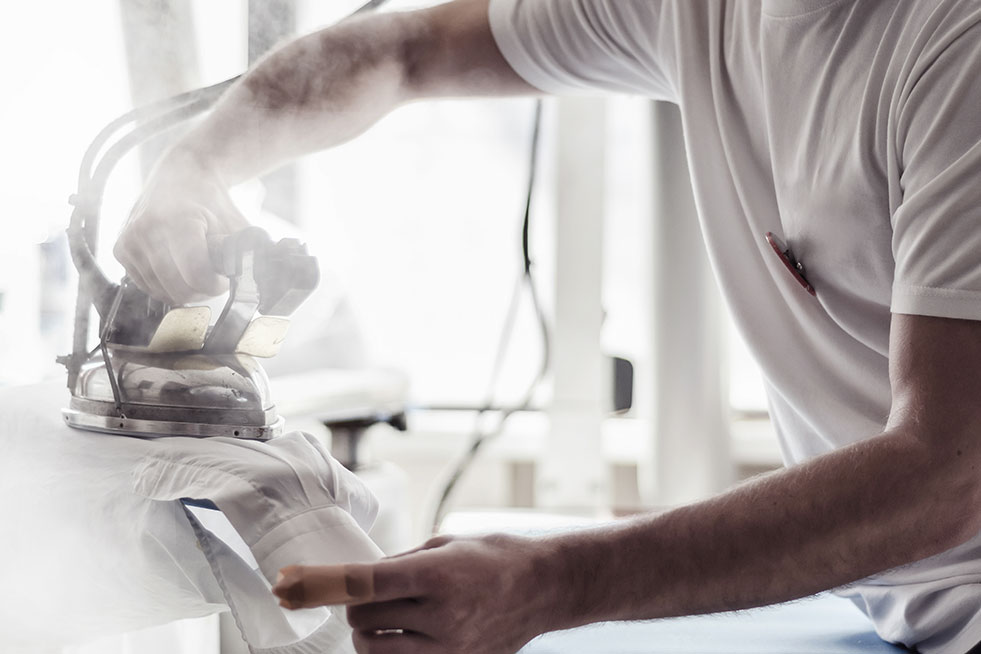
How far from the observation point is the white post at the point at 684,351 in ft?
3.27

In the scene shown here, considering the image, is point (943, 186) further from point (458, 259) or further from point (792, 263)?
point (458, 259)

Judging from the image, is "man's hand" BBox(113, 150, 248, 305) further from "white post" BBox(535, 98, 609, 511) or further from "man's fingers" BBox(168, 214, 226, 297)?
"white post" BBox(535, 98, 609, 511)

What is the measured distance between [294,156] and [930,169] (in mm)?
372

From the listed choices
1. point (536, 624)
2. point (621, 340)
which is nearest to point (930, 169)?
point (536, 624)

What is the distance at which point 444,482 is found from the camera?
0.91 metres

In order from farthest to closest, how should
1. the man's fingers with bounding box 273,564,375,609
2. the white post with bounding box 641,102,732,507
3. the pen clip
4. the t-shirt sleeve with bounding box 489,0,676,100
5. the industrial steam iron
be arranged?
the white post with bounding box 641,102,732,507 → the t-shirt sleeve with bounding box 489,0,676,100 → the pen clip → the industrial steam iron → the man's fingers with bounding box 273,564,375,609

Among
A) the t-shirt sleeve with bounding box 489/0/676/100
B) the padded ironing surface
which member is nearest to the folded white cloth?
the padded ironing surface

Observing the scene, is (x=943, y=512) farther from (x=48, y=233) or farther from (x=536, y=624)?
(x=48, y=233)

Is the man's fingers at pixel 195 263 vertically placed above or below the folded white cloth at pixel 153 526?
above

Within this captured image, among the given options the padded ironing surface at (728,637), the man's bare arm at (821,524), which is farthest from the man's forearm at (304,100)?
the padded ironing surface at (728,637)

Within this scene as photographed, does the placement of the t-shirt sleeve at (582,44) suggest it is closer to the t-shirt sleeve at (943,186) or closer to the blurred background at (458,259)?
the blurred background at (458,259)

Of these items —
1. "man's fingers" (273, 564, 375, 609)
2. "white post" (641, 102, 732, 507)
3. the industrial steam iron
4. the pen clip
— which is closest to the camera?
"man's fingers" (273, 564, 375, 609)

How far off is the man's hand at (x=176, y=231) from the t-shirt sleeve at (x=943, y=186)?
0.37 metres

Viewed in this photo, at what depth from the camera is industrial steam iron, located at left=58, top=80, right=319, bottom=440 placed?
18.6 inches
